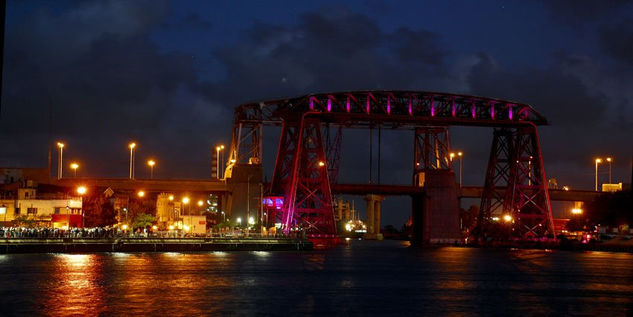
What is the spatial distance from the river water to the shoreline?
13.0 meters

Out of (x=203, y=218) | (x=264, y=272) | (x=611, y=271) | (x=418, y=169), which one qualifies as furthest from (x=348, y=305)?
(x=418, y=169)

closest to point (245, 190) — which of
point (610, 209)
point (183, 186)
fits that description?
point (183, 186)

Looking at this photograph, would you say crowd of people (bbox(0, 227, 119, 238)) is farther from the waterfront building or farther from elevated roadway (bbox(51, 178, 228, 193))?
elevated roadway (bbox(51, 178, 228, 193))

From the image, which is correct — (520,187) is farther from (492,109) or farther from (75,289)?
(75,289)

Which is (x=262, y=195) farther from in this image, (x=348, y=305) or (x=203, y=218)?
(x=348, y=305)

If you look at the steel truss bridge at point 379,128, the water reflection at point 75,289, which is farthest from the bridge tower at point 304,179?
the water reflection at point 75,289

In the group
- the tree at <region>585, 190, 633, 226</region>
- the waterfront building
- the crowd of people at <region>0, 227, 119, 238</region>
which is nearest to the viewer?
the crowd of people at <region>0, 227, 119, 238</region>

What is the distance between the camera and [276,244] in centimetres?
9744

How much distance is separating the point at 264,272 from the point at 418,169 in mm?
80829

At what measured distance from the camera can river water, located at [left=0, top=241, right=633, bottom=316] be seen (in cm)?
4022

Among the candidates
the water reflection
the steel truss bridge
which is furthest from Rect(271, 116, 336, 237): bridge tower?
the water reflection

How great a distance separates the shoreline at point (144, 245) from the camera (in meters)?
85.7

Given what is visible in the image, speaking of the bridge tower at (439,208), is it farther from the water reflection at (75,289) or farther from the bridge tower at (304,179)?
the water reflection at (75,289)

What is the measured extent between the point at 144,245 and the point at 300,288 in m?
44.9
